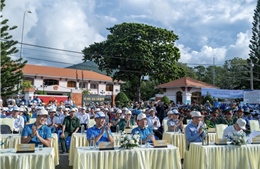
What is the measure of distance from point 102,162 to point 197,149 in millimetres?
1930

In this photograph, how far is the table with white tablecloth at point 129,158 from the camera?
166 inches

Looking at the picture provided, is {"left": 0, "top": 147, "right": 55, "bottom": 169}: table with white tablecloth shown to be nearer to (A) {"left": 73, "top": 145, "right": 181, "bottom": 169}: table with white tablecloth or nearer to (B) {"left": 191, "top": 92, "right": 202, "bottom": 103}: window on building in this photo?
(A) {"left": 73, "top": 145, "right": 181, "bottom": 169}: table with white tablecloth

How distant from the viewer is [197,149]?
16.2 ft

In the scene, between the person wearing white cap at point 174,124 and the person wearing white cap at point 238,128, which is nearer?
the person wearing white cap at point 238,128

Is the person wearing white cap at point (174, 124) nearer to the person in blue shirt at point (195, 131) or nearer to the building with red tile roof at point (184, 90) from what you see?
the person in blue shirt at point (195, 131)

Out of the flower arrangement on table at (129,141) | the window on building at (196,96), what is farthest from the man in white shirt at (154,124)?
the window on building at (196,96)

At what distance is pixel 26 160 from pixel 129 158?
166cm

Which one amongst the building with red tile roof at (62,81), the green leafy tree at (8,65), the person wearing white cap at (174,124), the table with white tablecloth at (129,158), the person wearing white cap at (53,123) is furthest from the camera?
the building with red tile roof at (62,81)

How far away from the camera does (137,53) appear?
1111 inches

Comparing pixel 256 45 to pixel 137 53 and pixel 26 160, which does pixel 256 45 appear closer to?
pixel 137 53

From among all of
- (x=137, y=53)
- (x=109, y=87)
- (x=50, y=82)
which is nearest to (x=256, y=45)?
(x=137, y=53)

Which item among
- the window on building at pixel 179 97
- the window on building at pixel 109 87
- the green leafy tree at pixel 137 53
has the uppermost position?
the green leafy tree at pixel 137 53

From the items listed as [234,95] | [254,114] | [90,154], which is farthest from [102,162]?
[234,95]

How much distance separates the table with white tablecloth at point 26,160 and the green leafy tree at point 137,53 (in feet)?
79.5
